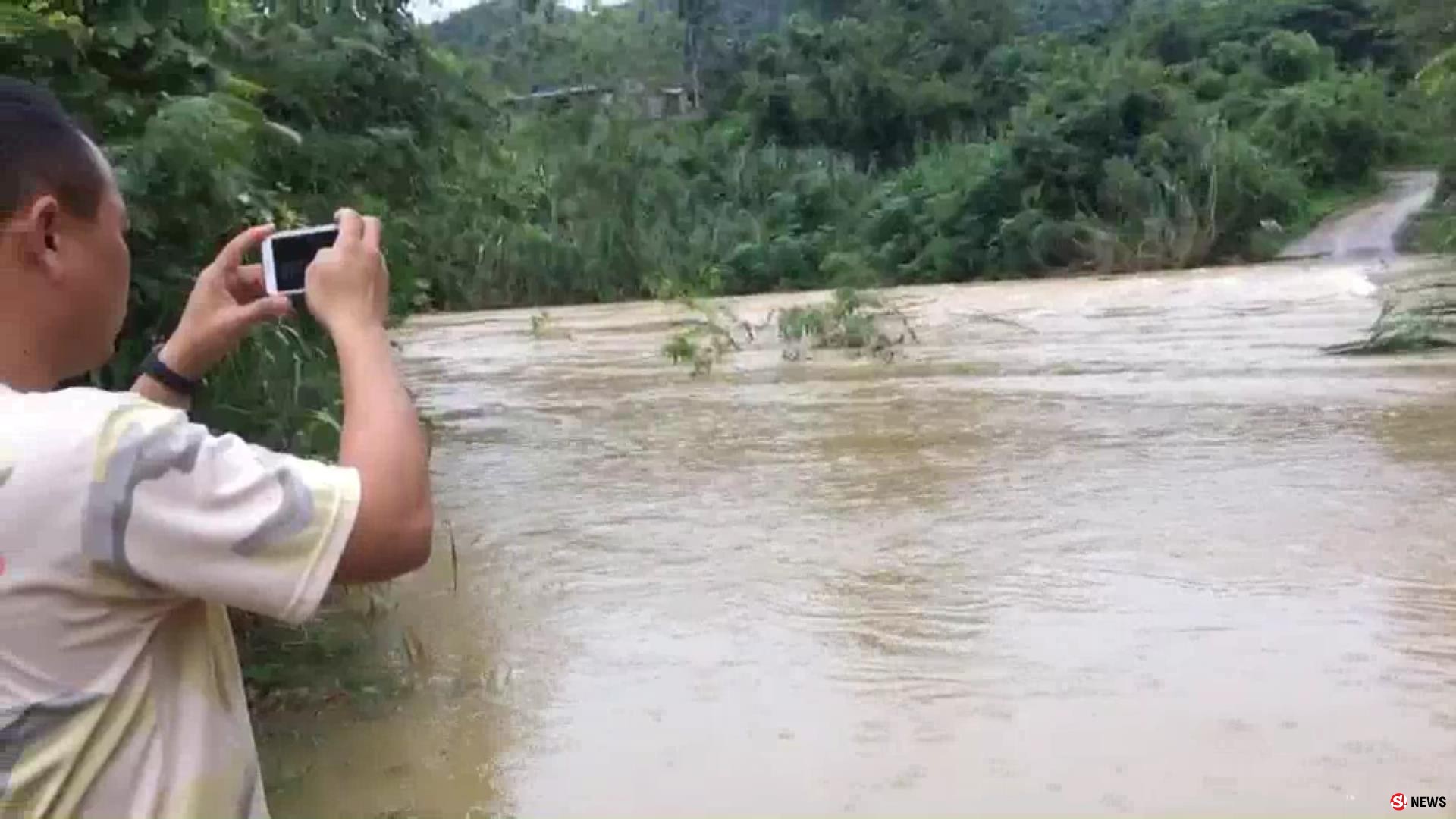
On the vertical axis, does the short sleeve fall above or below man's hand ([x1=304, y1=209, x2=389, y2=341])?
below

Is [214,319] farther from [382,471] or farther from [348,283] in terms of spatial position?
[382,471]

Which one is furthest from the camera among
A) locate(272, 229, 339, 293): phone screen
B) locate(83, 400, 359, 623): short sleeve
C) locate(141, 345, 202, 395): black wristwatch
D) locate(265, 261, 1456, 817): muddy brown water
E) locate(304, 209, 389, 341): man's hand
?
locate(265, 261, 1456, 817): muddy brown water

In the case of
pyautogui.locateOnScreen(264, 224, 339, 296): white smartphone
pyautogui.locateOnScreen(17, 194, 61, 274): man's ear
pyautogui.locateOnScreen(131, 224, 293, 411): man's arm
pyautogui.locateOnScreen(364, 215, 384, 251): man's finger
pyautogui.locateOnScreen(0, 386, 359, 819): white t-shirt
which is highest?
pyautogui.locateOnScreen(17, 194, 61, 274): man's ear

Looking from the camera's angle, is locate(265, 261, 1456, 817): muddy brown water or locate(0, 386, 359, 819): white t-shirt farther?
locate(265, 261, 1456, 817): muddy brown water

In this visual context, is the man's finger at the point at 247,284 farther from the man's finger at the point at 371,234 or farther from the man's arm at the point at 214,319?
the man's finger at the point at 371,234

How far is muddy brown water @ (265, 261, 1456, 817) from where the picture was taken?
14.5ft

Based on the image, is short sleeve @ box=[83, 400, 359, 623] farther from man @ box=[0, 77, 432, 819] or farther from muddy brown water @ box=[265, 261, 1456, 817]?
muddy brown water @ box=[265, 261, 1456, 817]

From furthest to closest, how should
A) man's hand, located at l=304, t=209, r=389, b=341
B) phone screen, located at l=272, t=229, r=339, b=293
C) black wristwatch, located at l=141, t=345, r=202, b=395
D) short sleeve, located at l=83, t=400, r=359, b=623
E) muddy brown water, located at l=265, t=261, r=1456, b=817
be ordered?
muddy brown water, located at l=265, t=261, r=1456, b=817 → black wristwatch, located at l=141, t=345, r=202, b=395 → phone screen, located at l=272, t=229, r=339, b=293 → man's hand, located at l=304, t=209, r=389, b=341 → short sleeve, located at l=83, t=400, r=359, b=623

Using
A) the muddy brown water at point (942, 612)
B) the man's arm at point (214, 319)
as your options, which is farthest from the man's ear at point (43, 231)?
the muddy brown water at point (942, 612)

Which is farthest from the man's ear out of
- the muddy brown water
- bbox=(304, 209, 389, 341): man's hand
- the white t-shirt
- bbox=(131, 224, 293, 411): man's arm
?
the muddy brown water

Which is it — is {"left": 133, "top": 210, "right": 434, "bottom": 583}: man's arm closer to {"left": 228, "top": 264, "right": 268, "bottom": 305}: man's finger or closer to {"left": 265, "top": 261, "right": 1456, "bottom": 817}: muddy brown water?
{"left": 228, "top": 264, "right": 268, "bottom": 305}: man's finger

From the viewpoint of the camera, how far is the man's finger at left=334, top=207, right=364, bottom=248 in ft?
5.13

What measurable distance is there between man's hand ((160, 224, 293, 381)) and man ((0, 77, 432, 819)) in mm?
252

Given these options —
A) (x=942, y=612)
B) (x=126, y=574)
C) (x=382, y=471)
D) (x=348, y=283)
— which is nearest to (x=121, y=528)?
(x=126, y=574)
